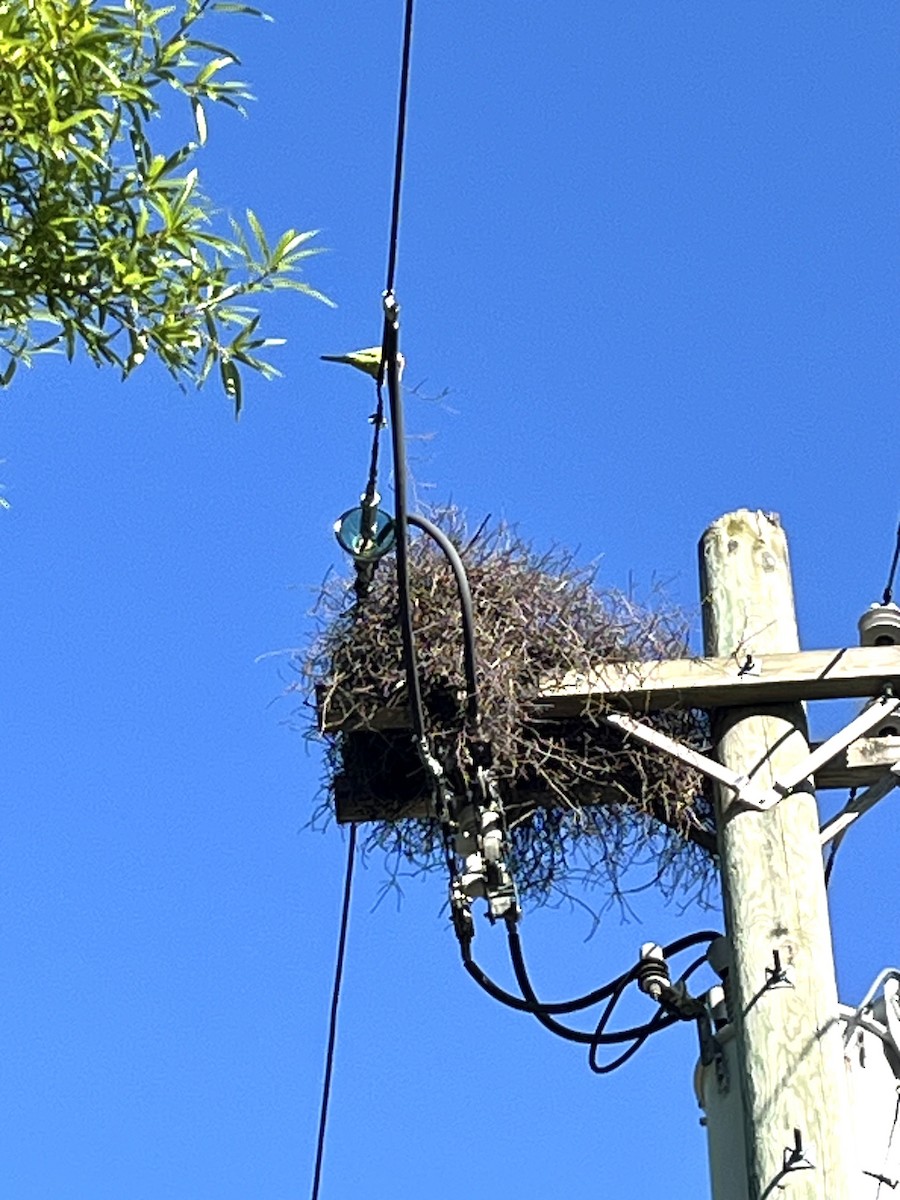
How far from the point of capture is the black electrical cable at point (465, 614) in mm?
5285

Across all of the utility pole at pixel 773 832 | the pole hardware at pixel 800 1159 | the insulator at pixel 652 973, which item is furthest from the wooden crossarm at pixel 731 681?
the pole hardware at pixel 800 1159

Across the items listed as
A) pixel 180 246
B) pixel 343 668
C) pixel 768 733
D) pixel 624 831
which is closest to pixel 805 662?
pixel 768 733

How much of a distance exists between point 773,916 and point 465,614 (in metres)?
0.98

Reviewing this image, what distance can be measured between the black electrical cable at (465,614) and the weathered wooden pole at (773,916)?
0.59m

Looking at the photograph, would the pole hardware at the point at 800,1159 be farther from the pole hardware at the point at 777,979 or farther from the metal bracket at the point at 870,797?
the metal bracket at the point at 870,797

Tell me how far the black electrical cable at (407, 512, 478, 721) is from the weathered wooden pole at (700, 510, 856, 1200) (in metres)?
0.59

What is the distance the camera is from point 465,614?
5273 millimetres

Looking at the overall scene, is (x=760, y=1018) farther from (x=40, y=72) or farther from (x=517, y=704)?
(x=40, y=72)

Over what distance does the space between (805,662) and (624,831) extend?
2.14 feet

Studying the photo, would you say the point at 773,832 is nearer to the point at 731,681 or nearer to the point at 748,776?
the point at 748,776

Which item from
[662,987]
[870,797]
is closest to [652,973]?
[662,987]

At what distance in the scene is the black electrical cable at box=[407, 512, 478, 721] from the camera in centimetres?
529

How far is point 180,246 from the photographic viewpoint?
164 inches

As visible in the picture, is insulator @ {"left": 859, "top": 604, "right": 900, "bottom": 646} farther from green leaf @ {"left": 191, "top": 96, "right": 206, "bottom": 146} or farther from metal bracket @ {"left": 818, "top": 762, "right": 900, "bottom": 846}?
green leaf @ {"left": 191, "top": 96, "right": 206, "bottom": 146}
